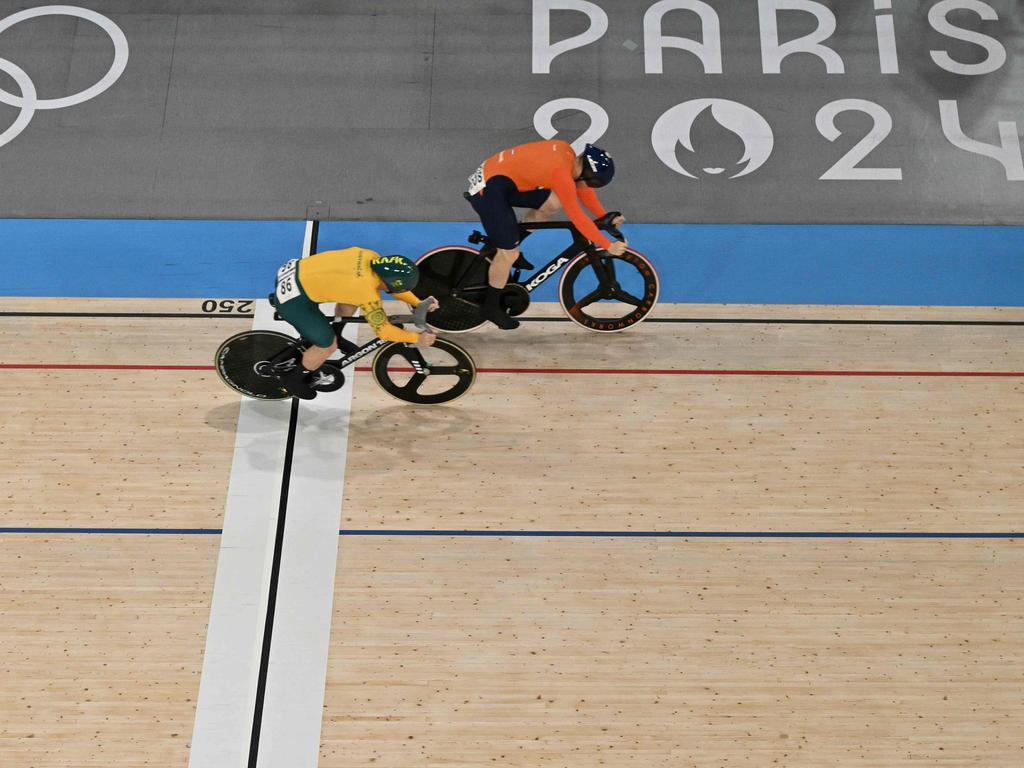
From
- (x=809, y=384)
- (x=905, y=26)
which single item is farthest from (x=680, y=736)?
(x=905, y=26)

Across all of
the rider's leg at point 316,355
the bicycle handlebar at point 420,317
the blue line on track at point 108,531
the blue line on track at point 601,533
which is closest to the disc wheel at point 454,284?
the bicycle handlebar at point 420,317

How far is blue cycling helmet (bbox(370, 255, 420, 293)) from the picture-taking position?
490cm

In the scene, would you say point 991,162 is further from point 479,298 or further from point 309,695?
point 309,695

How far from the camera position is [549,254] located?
6484 millimetres

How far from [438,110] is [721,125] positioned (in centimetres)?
199

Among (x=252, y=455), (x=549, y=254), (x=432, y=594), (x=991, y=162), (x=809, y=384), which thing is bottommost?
(x=432, y=594)

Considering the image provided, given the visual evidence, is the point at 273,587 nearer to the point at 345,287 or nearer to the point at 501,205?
the point at 345,287

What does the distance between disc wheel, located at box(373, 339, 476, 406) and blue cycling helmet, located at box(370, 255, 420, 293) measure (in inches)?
20.3

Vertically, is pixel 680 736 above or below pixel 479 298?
below

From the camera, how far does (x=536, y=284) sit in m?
5.95

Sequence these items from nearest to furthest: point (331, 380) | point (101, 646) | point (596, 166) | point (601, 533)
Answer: point (101, 646)
point (596, 166)
point (601, 533)
point (331, 380)

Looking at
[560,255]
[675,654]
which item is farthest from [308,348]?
[675,654]

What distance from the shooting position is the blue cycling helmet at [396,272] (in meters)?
4.90

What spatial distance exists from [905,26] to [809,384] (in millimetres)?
3295
